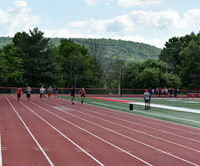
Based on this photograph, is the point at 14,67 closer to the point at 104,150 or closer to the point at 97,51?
the point at 97,51

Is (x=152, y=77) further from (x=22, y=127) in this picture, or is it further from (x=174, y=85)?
(x=22, y=127)

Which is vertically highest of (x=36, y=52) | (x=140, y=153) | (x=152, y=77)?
(x=36, y=52)

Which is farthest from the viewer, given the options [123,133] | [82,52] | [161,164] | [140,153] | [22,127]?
[82,52]

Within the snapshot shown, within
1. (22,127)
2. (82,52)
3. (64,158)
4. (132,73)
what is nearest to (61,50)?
(82,52)

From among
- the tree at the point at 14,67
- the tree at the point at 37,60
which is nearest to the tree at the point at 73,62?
the tree at the point at 37,60

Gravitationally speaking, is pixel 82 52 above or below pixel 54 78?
above

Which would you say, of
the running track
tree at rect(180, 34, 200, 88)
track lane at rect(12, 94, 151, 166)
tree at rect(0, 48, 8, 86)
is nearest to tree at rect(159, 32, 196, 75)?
tree at rect(180, 34, 200, 88)

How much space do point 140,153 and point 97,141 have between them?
6.75 ft

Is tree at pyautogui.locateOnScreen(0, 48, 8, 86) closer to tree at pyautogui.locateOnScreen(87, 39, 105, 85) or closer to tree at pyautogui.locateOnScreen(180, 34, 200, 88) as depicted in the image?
tree at pyautogui.locateOnScreen(87, 39, 105, 85)

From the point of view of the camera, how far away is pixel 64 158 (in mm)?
7367

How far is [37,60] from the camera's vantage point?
219 ft

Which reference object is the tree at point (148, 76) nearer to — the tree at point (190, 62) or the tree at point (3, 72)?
the tree at point (190, 62)

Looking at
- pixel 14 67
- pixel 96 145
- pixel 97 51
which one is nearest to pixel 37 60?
pixel 14 67

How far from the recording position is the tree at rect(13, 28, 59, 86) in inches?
2623
